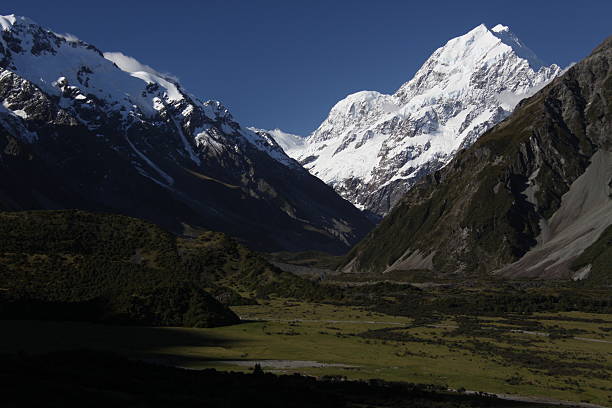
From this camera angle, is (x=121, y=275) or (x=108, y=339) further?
(x=121, y=275)

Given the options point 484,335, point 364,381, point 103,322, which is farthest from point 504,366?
point 103,322

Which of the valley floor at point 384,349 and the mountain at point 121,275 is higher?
the mountain at point 121,275

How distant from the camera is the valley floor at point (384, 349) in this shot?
7569cm

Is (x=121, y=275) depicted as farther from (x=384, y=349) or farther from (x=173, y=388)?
(x=173, y=388)

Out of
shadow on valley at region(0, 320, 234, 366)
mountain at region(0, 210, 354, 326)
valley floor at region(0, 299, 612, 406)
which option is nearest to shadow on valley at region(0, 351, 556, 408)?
valley floor at region(0, 299, 612, 406)

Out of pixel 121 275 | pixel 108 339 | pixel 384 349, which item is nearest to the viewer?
pixel 108 339

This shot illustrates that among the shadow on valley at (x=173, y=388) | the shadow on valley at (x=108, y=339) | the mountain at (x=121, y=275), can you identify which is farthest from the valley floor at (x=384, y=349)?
the shadow on valley at (x=173, y=388)

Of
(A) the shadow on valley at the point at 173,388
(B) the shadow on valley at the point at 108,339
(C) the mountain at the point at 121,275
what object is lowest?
(A) the shadow on valley at the point at 173,388

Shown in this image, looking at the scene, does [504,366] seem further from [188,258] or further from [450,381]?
[188,258]

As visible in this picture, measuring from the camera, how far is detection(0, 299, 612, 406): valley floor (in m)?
75.7

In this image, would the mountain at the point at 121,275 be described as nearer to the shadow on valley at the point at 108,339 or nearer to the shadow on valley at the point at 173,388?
the shadow on valley at the point at 108,339

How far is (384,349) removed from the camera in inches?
3858

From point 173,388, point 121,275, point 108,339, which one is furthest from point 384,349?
point 121,275

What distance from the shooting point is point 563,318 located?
6201 inches
